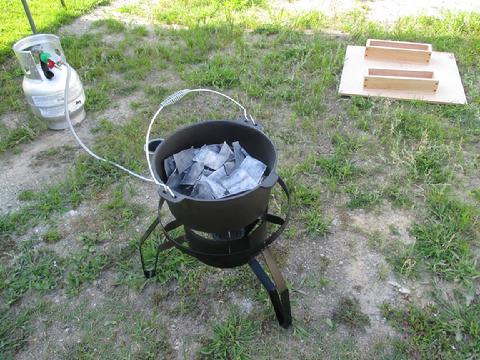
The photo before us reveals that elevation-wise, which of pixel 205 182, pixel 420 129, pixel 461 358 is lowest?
pixel 461 358

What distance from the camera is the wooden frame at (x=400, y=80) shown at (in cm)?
362

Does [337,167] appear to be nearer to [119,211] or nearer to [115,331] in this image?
[119,211]

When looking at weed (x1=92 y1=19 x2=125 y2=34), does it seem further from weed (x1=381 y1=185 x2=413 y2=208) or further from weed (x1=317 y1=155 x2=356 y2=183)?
weed (x1=381 y1=185 x2=413 y2=208)

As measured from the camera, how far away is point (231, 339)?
2.11 m

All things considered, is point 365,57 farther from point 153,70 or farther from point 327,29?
point 153,70

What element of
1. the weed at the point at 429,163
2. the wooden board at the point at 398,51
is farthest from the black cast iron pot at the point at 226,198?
the wooden board at the point at 398,51

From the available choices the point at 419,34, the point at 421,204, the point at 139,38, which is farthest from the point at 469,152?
the point at 139,38

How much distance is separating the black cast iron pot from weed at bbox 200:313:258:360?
2.09ft

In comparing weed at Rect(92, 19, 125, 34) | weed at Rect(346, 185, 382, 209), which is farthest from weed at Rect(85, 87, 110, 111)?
weed at Rect(346, 185, 382, 209)

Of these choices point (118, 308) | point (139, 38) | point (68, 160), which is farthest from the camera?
point (139, 38)

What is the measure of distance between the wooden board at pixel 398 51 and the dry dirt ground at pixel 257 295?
1972mm

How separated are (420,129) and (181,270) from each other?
7.24ft

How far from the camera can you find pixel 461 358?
1990 mm

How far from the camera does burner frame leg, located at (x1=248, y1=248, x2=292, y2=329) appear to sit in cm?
194
